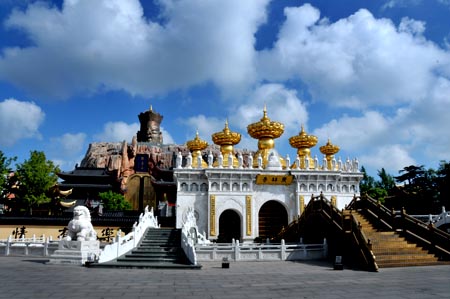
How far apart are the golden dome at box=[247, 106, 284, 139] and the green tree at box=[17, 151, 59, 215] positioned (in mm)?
17729

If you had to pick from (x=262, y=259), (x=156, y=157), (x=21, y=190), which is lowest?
(x=262, y=259)

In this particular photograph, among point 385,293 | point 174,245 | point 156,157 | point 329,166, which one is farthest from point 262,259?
point 156,157

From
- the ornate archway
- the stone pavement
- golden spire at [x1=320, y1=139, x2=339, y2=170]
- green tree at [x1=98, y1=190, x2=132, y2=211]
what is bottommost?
the stone pavement

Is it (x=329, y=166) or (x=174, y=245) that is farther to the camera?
(x=329, y=166)

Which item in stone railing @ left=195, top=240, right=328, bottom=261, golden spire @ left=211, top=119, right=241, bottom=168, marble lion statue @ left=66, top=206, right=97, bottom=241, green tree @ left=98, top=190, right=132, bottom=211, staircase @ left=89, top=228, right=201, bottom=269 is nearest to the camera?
staircase @ left=89, top=228, right=201, bottom=269

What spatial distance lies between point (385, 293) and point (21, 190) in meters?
28.5

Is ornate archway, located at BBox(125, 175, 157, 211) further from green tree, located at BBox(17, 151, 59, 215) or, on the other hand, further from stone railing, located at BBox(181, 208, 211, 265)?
stone railing, located at BBox(181, 208, 211, 265)

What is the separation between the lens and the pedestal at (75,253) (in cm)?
1478

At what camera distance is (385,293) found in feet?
28.0

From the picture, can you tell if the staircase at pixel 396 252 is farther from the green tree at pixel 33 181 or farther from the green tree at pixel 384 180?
the green tree at pixel 384 180

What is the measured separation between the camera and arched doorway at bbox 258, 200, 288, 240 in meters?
29.2

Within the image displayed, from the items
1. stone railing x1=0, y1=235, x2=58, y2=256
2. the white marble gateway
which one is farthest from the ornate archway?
stone railing x1=0, y1=235, x2=58, y2=256

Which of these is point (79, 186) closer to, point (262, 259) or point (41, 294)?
point (262, 259)

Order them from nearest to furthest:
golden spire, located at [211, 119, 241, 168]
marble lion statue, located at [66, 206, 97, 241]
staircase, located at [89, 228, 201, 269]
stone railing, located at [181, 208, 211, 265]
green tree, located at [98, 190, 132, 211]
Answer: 1. staircase, located at [89, 228, 201, 269]
2. stone railing, located at [181, 208, 211, 265]
3. marble lion statue, located at [66, 206, 97, 241]
4. golden spire, located at [211, 119, 241, 168]
5. green tree, located at [98, 190, 132, 211]
